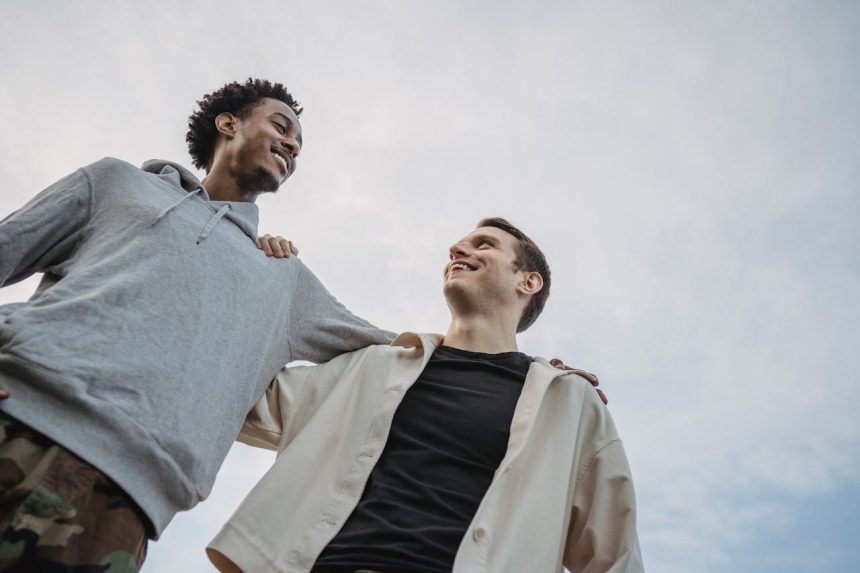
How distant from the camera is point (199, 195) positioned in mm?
3770

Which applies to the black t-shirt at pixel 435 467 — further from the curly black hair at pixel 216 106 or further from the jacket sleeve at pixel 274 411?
the curly black hair at pixel 216 106

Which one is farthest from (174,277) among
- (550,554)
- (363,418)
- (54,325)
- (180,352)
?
(550,554)

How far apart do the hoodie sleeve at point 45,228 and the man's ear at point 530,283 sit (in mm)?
2837

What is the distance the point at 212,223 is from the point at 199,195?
0.31 metres

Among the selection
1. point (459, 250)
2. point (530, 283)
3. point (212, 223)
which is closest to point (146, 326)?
point (212, 223)

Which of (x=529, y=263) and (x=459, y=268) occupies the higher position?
(x=529, y=263)

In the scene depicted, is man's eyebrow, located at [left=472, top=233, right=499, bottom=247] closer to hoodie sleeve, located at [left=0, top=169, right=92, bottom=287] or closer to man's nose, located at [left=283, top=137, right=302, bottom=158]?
man's nose, located at [left=283, top=137, right=302, bottom=158]

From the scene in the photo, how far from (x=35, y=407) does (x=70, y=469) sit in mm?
249

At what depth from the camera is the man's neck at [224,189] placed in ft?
13.8

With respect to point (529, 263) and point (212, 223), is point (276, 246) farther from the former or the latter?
point (529, 263)

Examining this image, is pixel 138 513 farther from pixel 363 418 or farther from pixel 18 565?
pixel 363 418

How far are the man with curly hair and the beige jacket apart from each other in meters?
0.25

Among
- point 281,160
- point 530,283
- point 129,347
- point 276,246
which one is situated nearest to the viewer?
point 129,347

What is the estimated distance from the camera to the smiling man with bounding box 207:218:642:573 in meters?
2.95
